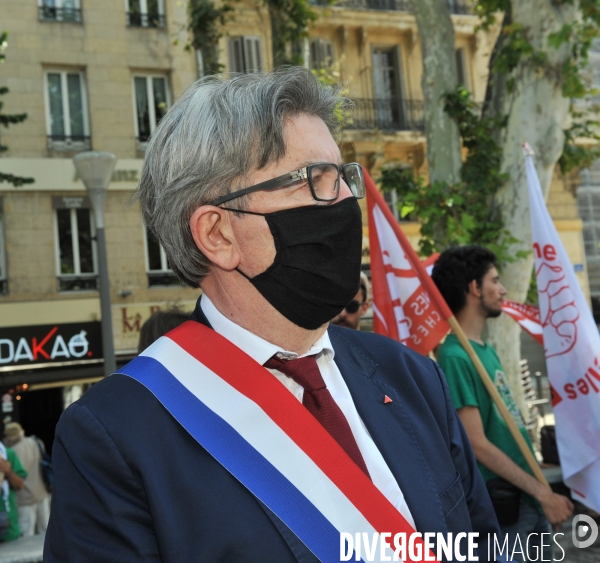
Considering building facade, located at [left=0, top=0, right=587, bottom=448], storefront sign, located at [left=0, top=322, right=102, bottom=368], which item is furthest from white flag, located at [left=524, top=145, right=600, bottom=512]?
storefront sign, located at [left=0, top=322, right=102, bottom=368]

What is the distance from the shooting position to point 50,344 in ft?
54.1

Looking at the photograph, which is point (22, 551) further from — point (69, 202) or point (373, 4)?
point (373, 4)

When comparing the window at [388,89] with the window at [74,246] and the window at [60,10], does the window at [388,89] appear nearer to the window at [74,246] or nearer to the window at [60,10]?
the window at [60,10]

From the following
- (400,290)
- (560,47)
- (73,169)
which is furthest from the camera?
(73,169)

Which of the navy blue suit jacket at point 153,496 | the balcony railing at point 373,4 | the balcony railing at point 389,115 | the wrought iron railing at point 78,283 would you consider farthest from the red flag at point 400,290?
the balcony railing at point 373,4

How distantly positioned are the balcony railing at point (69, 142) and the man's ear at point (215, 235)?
16.3 metres

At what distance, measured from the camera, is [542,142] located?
800 cm

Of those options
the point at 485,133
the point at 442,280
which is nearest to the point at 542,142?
the point at 485,133

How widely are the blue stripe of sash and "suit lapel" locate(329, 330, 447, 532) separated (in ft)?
0.69

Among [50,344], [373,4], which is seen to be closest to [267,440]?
[50,344]

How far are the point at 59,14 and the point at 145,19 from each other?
6.20 feet

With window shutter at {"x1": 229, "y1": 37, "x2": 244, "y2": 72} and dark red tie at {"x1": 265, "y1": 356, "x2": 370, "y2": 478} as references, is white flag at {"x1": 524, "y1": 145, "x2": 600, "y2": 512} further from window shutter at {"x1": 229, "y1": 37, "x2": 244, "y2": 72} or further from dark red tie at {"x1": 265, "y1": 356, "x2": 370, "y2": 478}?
window shutter at {"x1": 229, "y1": 37, "x2": 244, "y2": 72}

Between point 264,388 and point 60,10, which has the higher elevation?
point 60,10

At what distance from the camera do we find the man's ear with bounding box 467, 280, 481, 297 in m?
4.53
